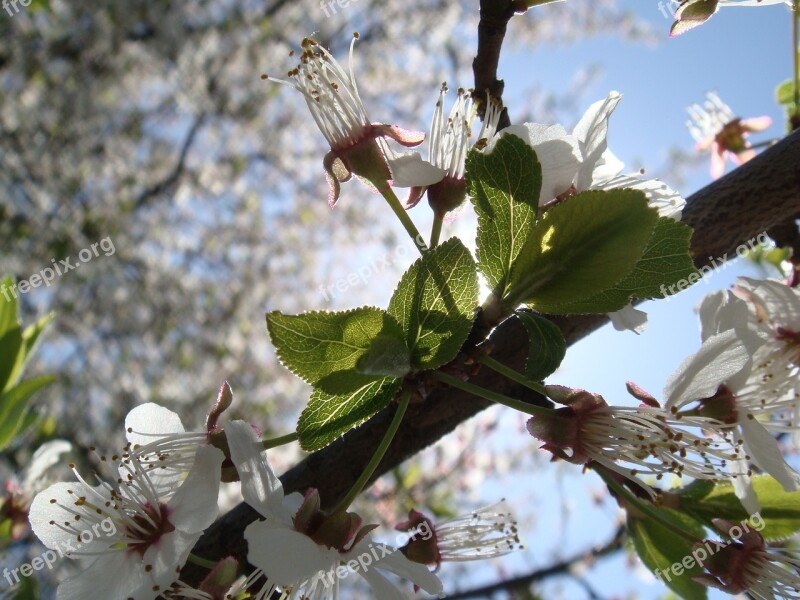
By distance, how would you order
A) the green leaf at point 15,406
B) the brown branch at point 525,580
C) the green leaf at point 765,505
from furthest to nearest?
the brown branch at point 525,580 < the green leaf at point 15,406 < the green leaf at point 765,505

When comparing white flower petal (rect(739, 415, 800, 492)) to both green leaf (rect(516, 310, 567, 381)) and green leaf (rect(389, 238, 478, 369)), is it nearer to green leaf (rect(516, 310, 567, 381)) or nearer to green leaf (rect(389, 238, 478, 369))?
green leaf (rect(516, 310, 567, 381))

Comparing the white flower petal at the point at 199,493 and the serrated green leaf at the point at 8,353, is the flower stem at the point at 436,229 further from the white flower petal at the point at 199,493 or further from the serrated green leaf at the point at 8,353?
the serrated green leaf at the point at 8,353

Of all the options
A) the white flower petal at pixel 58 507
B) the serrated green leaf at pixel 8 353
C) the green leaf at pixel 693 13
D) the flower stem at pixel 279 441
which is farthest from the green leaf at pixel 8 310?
the green leaf at pixel 693 13

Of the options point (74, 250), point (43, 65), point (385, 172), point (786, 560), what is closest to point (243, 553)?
point (385, 172)

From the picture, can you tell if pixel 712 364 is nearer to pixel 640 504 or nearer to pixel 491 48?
pixel 640 504

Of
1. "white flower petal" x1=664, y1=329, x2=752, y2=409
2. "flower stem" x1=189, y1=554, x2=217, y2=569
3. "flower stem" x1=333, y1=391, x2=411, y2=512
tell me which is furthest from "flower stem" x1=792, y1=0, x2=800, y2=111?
"flower stem" x1=189, y1=554, x2=217, y2=569

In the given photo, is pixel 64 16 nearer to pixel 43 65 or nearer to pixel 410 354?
pixel 43 65
